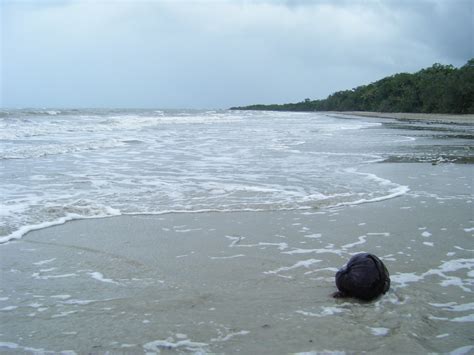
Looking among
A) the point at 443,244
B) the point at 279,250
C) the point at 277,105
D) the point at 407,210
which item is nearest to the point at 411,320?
the point at 279,250

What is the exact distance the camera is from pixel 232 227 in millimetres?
5883

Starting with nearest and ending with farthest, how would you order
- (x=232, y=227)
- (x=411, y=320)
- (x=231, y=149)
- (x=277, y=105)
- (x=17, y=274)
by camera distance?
1. (x=411, y=320)
2. (x=17, y=274)
3. (x=232, y=227)
4. (x=231, y=149)
5. (x=277, y=105)

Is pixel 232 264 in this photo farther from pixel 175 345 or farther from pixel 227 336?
pixel 175 345

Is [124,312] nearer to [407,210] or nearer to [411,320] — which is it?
[411,320]

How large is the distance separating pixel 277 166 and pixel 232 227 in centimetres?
614

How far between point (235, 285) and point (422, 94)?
7234 cm

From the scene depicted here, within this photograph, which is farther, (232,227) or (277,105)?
(277,105)

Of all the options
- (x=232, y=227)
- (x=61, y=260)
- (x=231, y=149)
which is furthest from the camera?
(x=231, y=149)

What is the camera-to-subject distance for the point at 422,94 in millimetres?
69062

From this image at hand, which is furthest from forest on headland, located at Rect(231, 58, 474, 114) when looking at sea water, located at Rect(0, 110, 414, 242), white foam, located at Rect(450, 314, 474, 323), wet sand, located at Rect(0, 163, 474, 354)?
white foam, located at Rect(450, 314, 474, 323)

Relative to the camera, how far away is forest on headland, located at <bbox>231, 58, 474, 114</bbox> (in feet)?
186

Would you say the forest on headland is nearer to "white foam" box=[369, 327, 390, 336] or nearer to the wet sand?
the wet sand

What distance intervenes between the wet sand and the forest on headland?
5666 centimetres

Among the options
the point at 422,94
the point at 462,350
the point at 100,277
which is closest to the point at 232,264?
the point at 100,277
